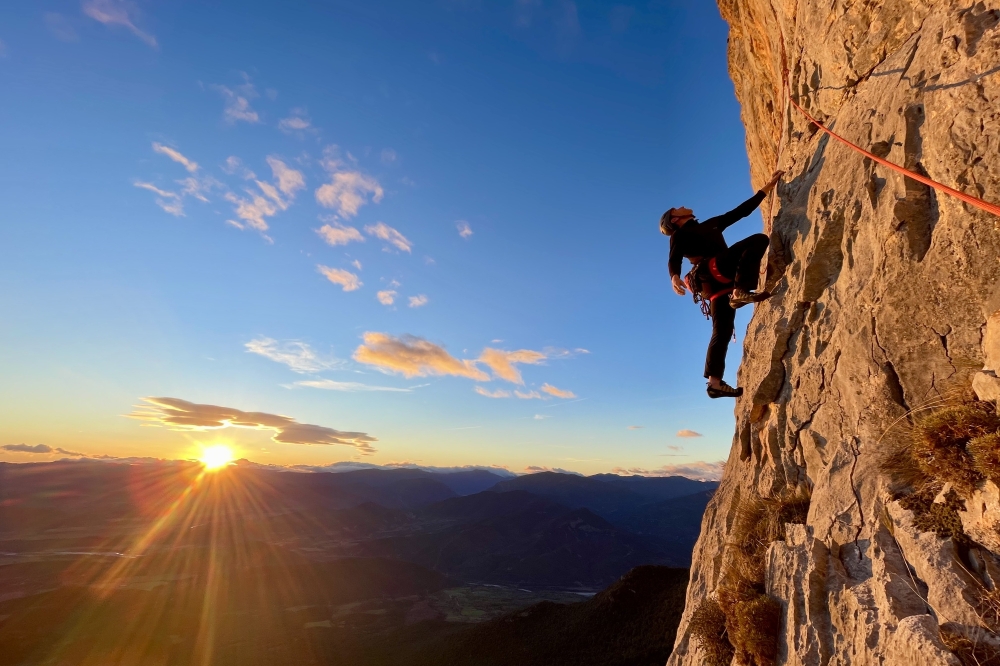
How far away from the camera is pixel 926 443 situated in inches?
163

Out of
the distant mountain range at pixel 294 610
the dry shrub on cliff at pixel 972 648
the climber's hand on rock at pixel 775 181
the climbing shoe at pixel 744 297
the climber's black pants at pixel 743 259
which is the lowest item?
the distant mountain range at pixel 294 610

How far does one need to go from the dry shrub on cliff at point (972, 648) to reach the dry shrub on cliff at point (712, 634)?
2.96m

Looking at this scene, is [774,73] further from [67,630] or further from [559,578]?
[559,578]

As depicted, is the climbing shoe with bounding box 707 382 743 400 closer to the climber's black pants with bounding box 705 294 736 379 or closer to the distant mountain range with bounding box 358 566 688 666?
the climber's black pants with bounding box 705 294 736 379

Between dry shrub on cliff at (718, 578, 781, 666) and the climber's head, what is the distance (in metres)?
5.70

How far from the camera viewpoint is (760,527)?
6.52m

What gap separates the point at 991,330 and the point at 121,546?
24058cm

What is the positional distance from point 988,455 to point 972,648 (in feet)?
4.38

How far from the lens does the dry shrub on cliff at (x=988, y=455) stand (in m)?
3.39

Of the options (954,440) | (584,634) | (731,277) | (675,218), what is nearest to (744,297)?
(731,277)

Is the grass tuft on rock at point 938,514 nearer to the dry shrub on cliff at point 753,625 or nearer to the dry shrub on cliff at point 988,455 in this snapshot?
the dry shrub on cliff at point 988,455

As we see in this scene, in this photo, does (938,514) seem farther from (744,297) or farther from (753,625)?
(744,297)

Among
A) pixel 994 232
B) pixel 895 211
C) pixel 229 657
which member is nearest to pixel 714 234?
A: pixel 895 211

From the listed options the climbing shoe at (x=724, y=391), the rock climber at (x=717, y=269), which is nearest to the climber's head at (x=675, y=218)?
the rock climber at (x=717, y=269)
